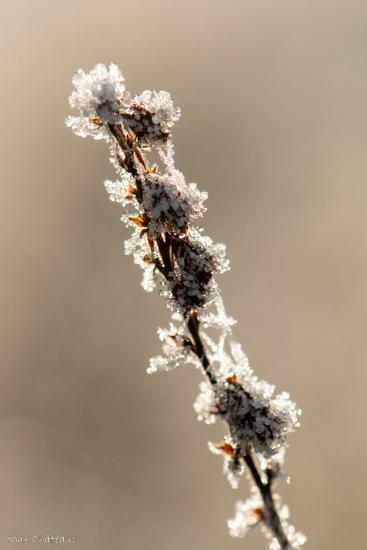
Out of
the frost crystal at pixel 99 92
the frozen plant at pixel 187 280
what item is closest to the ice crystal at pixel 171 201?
the frozen plant at pixel 187 280

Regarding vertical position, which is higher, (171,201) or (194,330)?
(171,201)

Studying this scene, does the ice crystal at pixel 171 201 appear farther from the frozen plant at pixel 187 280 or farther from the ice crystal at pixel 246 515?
the ice crystal at pixel 246 515

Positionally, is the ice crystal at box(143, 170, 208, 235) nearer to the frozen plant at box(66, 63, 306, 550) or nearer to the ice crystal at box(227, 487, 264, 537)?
the frozen plant at box(66, 63, 306, 550)

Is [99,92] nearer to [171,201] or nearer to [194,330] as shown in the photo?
[171,201]

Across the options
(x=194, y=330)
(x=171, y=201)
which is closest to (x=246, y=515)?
(x=194, y=330)

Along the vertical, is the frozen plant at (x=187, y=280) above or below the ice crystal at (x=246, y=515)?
above

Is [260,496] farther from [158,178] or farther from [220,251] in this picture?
[158,178]

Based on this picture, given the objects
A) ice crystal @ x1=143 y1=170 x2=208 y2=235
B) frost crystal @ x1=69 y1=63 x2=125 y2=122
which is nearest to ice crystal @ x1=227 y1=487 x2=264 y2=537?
ice crystal @ x1=143 y1=170 x2=208 y2=235

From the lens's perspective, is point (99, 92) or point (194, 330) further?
point (194, 330)

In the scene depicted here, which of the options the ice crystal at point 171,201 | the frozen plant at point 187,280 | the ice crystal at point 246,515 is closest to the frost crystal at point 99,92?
the frozen plant at point 187,280
